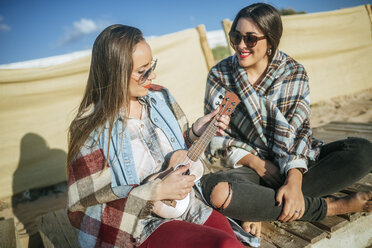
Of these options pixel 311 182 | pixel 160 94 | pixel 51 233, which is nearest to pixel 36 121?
pixel 51 233

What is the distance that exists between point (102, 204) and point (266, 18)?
5.92ft

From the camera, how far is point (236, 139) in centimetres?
224

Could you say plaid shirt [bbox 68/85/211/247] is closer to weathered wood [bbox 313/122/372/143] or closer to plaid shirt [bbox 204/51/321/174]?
plaid shirt [bbox 204/51/321/174]

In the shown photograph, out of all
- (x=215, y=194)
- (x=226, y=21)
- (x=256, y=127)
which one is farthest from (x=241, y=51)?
(x=226, y=21)

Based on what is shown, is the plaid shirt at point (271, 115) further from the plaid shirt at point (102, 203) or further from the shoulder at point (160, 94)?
the plaid shirt at point (102, 203)

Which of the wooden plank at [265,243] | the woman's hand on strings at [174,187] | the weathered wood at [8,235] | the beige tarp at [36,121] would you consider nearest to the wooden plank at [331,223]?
the wooden plank at [265,243]

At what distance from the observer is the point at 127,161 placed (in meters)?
1.55

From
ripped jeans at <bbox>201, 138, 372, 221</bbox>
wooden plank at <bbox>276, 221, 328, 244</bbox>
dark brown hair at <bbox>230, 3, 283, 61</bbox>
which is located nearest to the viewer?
wooden plank at <bbox>276, 221, 328, 244</bbox>

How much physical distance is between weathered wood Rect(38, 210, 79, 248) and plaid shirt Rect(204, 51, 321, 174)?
1.44 m

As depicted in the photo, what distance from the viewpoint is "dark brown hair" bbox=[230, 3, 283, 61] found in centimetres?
206

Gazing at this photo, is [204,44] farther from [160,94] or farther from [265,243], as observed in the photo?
[265,243]

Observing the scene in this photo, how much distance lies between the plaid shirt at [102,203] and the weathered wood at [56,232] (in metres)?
0.88

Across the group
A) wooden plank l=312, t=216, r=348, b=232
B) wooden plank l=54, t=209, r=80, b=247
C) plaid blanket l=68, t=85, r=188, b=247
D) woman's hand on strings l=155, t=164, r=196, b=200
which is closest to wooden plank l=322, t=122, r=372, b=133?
wooden plank l=312, t=216, r=348, b=232

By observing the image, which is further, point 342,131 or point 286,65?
point 342,131
